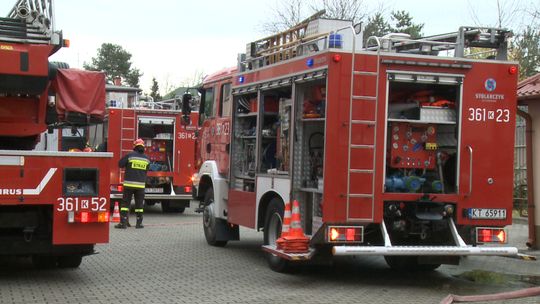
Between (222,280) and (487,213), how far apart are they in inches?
132

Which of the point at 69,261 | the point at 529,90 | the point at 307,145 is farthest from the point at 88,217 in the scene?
the point at 529,90

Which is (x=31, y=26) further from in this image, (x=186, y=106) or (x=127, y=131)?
(x=127, y=131)

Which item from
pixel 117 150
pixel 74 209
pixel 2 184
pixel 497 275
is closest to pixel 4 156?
pixel 2 184

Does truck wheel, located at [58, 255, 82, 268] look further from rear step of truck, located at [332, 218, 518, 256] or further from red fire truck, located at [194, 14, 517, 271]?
rear step of truck, located at [332, 218, 518, 256]

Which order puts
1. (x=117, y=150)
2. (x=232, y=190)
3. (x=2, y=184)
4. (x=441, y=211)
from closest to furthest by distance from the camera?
(x=2, y=184) < (x=441, y=211) < (x=232, y=190) < (x=117, y=150)

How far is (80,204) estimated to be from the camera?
7930 millimetres

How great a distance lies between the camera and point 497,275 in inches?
360

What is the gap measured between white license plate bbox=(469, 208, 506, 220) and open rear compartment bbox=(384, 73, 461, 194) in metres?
0.34

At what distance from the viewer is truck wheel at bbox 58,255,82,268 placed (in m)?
9.00

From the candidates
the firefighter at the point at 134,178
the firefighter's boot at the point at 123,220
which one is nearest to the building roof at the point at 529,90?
the firefighter at the point at 134,178

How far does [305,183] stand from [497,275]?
293 centimetres

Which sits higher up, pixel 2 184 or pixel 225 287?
pixel 2 184

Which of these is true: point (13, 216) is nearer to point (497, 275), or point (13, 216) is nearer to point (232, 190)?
point (232, 190)

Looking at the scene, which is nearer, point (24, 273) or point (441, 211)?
point (441, 211)
